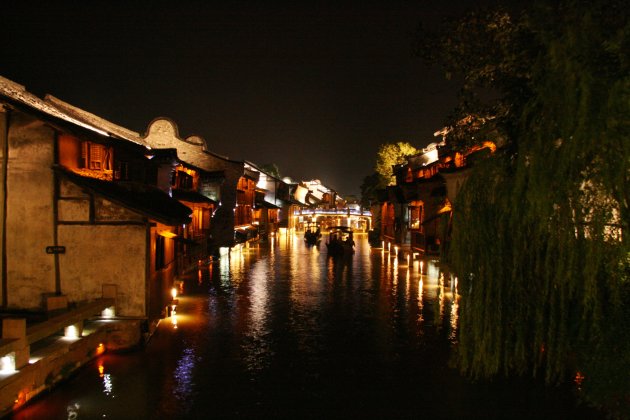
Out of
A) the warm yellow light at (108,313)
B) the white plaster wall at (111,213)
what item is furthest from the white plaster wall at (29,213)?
the warm yellow light at (108,313)

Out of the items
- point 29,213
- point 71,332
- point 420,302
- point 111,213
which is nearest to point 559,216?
point 71,332

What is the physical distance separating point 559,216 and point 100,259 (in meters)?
11.1

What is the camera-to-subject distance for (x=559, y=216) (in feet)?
25.2

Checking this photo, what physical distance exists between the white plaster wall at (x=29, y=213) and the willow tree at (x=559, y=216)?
10.5 m

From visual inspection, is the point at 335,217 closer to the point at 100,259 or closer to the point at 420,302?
the point at 420,302

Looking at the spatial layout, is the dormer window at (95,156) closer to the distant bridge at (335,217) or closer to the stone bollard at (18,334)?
the stone bollard at (18,334)

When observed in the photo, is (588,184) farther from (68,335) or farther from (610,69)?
(68,335)

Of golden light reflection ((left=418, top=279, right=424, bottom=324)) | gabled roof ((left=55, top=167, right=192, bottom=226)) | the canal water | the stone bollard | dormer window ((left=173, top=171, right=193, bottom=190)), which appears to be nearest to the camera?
the stone bollard

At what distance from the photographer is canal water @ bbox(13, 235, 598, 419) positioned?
9648 millimetres

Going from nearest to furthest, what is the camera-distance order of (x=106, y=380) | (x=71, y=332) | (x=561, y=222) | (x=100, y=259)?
(x=561, y=222)
(x=106, y=380)
(x=71, y=332)
(x=100, y=259)

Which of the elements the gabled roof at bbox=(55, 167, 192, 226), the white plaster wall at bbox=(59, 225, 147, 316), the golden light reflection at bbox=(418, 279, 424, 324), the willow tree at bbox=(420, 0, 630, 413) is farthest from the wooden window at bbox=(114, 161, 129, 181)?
the willow tree at bbox=(420, 0, 630, 413)

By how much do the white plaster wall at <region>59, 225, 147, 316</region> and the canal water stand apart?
1.85m

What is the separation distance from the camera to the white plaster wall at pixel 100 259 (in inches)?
528

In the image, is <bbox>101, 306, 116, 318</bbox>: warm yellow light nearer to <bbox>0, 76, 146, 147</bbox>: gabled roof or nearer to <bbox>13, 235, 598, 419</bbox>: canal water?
<bbox>13, 235, 598, 419</bbox>: canal water
